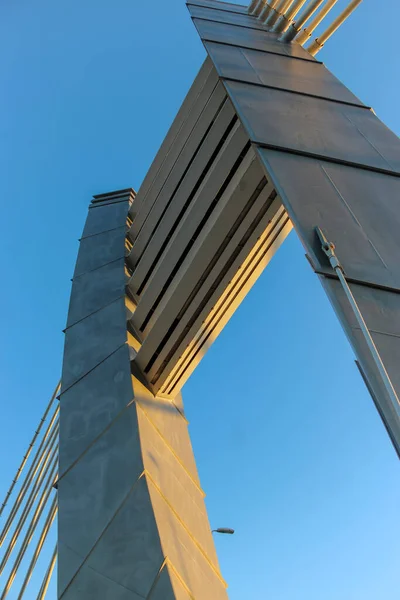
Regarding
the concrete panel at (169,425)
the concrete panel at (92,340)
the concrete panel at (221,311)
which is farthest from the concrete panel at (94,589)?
the concrete panel at (221,311)

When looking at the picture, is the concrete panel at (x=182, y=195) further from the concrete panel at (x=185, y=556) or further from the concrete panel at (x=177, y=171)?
the concrete panel at (x=185, y=556)

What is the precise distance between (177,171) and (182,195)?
2.25ft

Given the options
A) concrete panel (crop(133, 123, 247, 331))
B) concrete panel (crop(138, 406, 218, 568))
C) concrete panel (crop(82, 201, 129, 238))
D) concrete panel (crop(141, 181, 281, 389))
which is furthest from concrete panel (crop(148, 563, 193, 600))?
concrete panel (crop(82, 201, 129, 238))

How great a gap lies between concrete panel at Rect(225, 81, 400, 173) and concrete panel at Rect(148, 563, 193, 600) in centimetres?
432

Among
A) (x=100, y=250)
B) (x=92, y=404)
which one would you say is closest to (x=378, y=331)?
(x=92, y=404)

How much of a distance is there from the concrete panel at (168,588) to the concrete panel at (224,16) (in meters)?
8.61

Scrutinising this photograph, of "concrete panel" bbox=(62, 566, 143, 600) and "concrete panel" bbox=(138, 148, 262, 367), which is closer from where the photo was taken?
"concrete panel" bbox=(62, 566, 143, 600)

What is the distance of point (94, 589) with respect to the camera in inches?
192

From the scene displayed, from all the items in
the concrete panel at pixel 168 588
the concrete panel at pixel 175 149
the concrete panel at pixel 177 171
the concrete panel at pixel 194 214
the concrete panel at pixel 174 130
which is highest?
the concrete panel at pixel 174 130

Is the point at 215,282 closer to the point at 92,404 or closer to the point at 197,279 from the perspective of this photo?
the point at 197,279

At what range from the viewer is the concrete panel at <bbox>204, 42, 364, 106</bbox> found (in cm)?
650

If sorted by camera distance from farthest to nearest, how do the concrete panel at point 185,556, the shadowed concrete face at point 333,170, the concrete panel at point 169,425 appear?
the concrete panel at point 169,425 → the concrete panel at point 185,556 → the shadowed concrete face at point 333,170

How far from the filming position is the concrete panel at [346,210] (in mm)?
3891

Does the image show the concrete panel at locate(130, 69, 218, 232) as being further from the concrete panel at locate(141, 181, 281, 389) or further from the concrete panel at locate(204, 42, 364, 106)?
the concrete panel at locate(141, 181, 281, 389)
